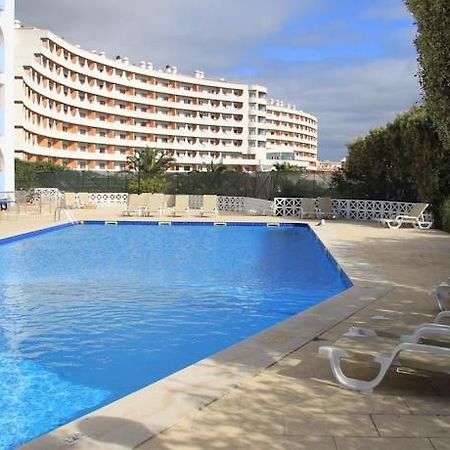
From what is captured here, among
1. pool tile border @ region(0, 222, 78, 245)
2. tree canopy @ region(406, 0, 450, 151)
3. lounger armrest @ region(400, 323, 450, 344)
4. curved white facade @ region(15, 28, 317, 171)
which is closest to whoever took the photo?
lounger armrest @ region(400, 323, 450, 344)

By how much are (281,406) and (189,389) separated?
673 millimetres

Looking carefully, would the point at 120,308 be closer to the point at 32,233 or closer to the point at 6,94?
the point at 32,233

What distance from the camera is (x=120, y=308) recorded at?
8.41m

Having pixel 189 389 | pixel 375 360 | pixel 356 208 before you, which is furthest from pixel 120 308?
pixel 356 208

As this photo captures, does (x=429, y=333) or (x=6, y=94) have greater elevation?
(x=6, y=94)

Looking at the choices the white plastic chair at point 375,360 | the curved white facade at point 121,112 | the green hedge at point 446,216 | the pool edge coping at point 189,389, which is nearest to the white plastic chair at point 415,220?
the green hedge at point 446,216

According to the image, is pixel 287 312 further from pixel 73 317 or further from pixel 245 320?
pixel 73 317

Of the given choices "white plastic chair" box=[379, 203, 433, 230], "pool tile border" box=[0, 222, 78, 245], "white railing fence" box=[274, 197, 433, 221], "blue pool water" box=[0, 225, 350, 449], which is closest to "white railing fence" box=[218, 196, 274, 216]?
"white railing fence" box=[274, 197, 433, 221]

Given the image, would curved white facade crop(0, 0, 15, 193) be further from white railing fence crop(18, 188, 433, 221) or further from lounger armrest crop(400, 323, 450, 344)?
lounger armrest crop(400, 323, 450, 344)

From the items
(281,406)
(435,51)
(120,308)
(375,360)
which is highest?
(435,51)

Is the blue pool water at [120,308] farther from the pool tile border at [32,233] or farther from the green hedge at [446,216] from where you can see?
the green hedge at [446,216]

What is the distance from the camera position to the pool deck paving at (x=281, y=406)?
325 cm

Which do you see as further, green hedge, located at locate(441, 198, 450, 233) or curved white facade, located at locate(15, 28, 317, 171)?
curved white facade, located at locate(15, 28, 317, 171)

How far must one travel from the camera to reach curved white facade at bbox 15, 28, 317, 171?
6075 cm
